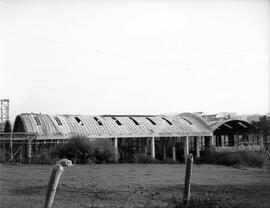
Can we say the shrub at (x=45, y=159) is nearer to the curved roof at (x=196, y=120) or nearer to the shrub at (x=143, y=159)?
the shrub at (x=143, y=159)

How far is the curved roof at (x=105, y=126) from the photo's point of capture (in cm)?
3027

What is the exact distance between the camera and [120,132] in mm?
32656

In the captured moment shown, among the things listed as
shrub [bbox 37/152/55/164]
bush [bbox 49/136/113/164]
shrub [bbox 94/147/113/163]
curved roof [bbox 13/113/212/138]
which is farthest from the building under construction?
bush [bbox 49/136/113/164]

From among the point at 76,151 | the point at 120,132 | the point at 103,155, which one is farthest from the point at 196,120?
the point at 76,151

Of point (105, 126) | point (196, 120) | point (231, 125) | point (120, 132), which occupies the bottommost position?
point (120, 132)

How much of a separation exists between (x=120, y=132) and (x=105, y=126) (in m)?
1.60

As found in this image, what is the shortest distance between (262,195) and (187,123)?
26.7m

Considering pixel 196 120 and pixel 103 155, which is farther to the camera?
pixel 196 120

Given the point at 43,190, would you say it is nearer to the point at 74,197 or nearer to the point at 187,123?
the point at 74,197

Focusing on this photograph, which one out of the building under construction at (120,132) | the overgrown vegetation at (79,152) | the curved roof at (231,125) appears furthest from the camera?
the curved roof at (231,125)

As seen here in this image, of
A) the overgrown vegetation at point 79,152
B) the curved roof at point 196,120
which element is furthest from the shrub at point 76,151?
the curved roof at point 196,120

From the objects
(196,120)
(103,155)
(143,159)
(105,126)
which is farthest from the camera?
(196,120)

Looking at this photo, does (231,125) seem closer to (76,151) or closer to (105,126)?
(105,126)

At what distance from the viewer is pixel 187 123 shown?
1518 inches
